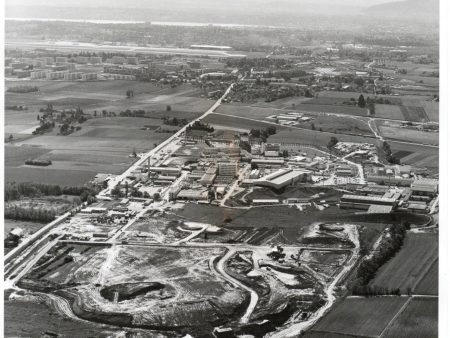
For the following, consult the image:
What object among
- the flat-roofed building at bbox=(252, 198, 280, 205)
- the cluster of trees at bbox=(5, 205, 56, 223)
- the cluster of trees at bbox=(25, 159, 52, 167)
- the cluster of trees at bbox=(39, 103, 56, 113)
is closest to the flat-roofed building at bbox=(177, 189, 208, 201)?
the flat-roofed building at bbox=(252, 198, 280, 205)

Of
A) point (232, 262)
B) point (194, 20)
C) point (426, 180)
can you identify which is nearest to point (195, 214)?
point (232, 262)

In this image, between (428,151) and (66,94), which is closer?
(428,151)

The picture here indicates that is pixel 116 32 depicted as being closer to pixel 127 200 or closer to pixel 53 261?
pixel 127 200

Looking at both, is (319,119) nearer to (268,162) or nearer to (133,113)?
(268,162)

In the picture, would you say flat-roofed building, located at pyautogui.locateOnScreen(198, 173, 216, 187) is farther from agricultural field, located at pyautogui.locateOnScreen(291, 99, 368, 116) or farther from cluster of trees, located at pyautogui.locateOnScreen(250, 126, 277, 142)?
agricultural field, located at pyautogui.locateOnScreen(291, 99, 368, 116)

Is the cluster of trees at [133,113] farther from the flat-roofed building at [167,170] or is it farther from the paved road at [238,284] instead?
the paved road at [238,284]

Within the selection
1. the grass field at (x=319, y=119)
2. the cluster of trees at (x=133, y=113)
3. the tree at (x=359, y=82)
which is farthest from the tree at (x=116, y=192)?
the tree at (x=359, y=82)

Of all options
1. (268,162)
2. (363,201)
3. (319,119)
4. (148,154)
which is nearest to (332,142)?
(319,119)
